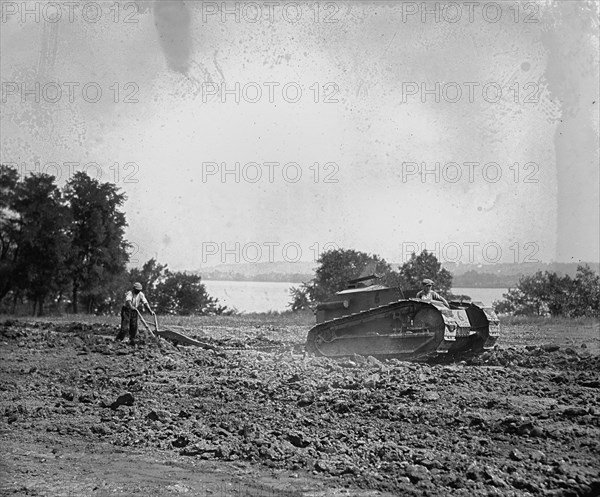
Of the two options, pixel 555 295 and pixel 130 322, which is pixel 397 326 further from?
pixel 555 295

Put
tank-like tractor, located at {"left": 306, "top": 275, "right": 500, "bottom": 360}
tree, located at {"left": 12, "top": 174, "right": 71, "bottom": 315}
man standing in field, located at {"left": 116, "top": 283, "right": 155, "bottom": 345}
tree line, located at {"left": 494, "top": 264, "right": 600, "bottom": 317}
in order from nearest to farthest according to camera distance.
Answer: tank-like tractor, located at {"left": 306, "top": 275, "right": 500, "bottom": 360} → man standing in field, located at {"left": 116, "top": 283, "right": 155, "bottom": 345} → tree, located at {"left": 12, "top": 174, "right": 71, "bottom": 315} → tree line, located at {"left": 494, "top": 264, "right": 600, "bottom": 317}

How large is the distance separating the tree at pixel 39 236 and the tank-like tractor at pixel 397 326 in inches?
1179

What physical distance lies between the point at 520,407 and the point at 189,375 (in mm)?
5360

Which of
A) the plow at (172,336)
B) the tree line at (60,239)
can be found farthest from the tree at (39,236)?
the plow at (172,336)

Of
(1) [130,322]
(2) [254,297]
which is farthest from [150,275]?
(1) [130,322]

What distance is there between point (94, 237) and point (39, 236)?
3654mm

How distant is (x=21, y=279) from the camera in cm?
4150

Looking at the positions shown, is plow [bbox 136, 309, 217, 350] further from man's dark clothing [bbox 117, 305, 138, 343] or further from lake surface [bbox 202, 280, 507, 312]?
lake surface [bbox 202, 280, 507, 312]

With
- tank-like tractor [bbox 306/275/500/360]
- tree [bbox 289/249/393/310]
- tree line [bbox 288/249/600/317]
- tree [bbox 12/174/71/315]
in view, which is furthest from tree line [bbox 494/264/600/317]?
tree [bbox 12/174/71/315]

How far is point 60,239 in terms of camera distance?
4097 centimetres

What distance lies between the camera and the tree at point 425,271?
41844 mm

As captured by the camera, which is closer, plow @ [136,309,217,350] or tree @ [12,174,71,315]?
plow @ [136,309,217,350]

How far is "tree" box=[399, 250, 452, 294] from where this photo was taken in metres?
41.8

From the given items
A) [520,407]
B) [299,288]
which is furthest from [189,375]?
[299,288]
